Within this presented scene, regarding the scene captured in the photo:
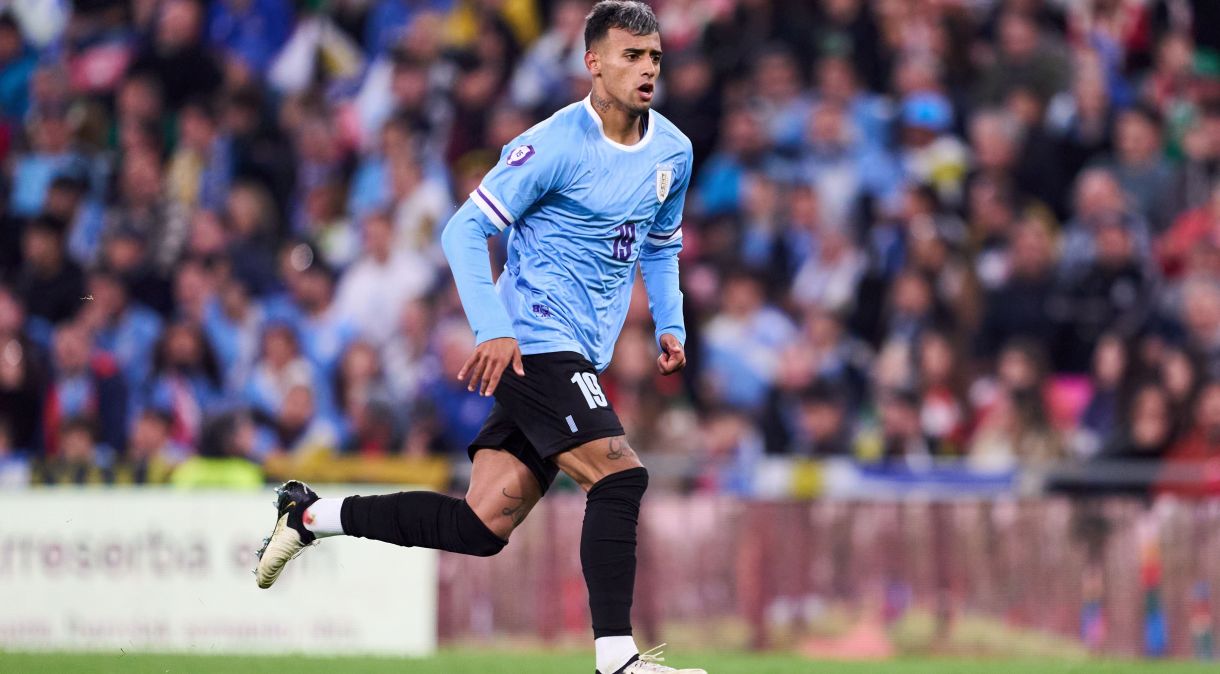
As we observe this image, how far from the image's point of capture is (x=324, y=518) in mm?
6590

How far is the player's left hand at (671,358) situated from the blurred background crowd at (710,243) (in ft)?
14.3

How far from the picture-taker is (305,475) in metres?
11.1

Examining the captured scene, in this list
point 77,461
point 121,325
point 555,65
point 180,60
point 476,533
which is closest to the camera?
point 476,533

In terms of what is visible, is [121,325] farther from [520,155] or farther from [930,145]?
[520,155]

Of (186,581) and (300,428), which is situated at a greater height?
(300,428)

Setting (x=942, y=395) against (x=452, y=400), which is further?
(x=452, y=400)

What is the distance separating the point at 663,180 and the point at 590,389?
88 centimetres

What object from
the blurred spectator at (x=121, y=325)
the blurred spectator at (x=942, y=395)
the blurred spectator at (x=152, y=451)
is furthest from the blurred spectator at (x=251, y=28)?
the blurred spectator at (x=942, y=395)

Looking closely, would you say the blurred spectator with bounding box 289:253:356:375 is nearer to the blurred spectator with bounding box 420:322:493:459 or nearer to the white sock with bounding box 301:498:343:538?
the blurred spectator with bounding box 420:322:493:459

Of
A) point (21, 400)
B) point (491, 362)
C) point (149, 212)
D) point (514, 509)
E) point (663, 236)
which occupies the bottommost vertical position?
point (514, 509)

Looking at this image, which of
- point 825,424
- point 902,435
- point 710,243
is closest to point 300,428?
point 710,243

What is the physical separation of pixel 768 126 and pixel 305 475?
4.69 metres

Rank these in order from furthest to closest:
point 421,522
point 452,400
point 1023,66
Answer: point 1023,66 → point 452,400 → point 421,522

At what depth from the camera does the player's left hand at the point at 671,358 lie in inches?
260
